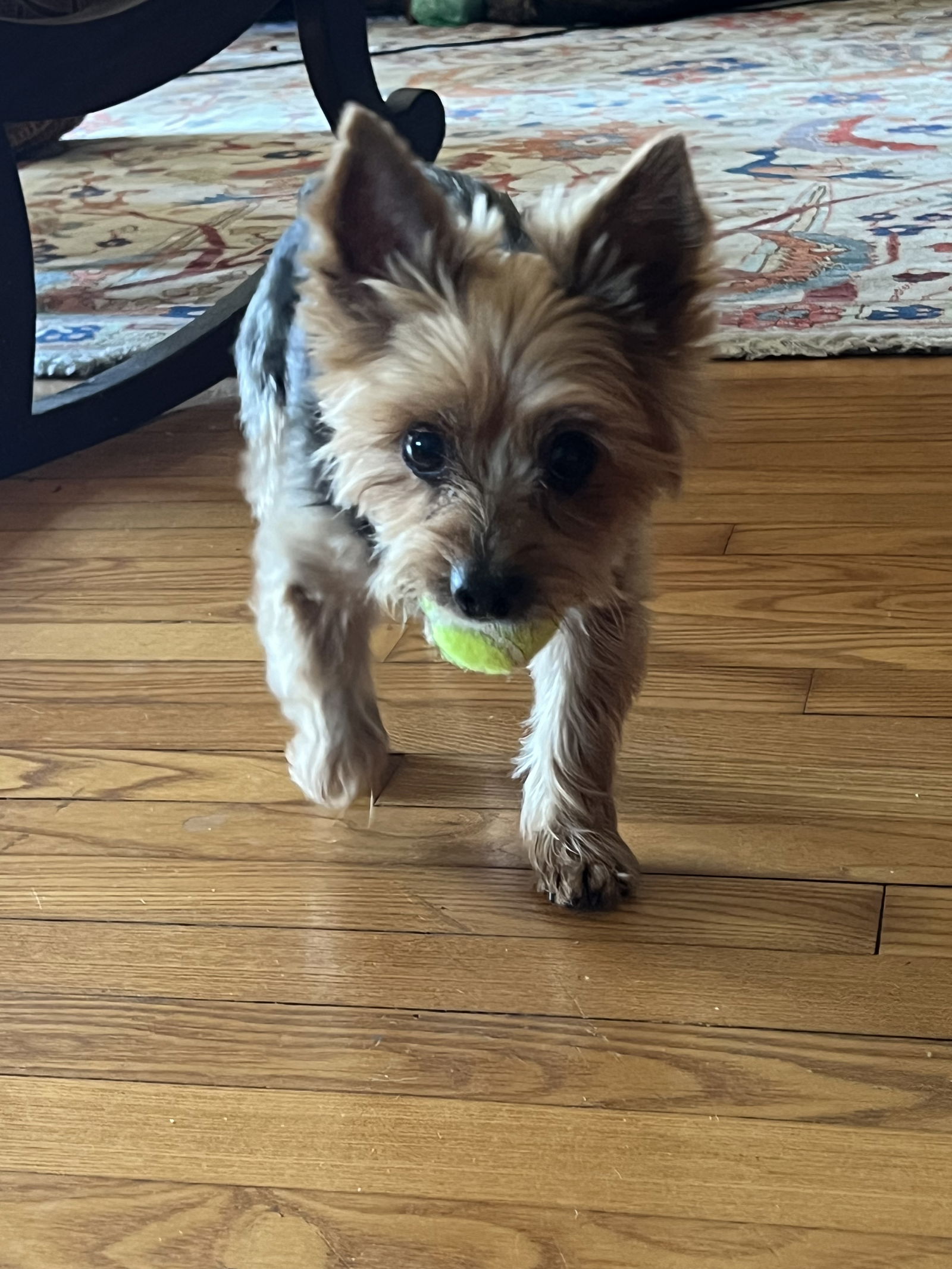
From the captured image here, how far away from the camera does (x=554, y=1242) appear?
110cm

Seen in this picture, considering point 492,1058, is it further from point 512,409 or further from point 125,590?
point 125,590

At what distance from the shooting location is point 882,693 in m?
1.75

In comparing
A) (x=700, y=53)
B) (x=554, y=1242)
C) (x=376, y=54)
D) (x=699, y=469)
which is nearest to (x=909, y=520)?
(x=699, y=469)

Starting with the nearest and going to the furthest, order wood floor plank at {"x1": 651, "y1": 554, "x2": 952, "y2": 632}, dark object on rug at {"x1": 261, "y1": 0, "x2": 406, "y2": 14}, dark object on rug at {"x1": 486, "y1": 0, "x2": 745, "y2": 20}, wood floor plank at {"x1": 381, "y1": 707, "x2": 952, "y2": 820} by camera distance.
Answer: wood floor plank at {"x1": 381, "y1": 707, "x2": 952, "y2": 820}, wood floor plank at {"x1": 651, "y1": 554, "x2": 952, "y2": 632}, dark object on rug at {"x1": 486, "y1": 0, "x2": 745, "y2": 20}, dark object on rug at {"x1": 261, "y1": 0, "x2": 406, "y2": 14}

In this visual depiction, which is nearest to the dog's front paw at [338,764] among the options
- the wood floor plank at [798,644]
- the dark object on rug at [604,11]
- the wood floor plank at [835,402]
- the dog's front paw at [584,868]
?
the dog's front paw at [584,868]

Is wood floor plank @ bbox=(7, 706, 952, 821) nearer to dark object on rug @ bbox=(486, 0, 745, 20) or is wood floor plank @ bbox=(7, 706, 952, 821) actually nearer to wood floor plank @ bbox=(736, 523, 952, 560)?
wood floor plank @ bbox=(736, 523, 952, 560)

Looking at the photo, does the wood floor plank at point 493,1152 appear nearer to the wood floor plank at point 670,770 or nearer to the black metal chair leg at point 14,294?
the wood floor plank at point 670,770

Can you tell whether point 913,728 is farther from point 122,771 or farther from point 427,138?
point 427,138

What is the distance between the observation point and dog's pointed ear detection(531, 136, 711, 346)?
4.20 ft

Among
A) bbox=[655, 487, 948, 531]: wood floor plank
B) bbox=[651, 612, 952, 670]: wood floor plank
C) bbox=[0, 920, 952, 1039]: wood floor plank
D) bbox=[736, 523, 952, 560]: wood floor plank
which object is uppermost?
bbox=[0, 920, 952, 1039]: wood floor plank

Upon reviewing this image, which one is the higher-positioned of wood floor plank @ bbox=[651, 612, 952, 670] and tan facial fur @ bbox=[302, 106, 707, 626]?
tan facial fur @ bbox=[302, 106, 707, 626]

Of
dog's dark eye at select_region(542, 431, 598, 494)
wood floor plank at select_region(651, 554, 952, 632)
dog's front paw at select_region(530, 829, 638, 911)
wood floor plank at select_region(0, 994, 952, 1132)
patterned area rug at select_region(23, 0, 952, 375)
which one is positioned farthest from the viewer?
patterned area rug at select_region(23, 0, 952, 375)

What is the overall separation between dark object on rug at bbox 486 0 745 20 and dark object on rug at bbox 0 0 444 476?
3993 mm

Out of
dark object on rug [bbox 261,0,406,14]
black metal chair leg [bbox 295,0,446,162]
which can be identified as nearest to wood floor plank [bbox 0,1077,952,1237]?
black metal chair leg [bbox 295,0,446,162]
